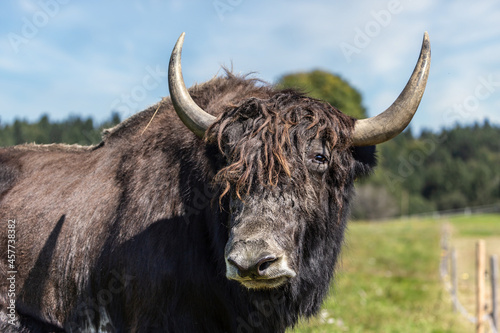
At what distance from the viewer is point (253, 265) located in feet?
10.1

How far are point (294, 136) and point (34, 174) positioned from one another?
2.96 m

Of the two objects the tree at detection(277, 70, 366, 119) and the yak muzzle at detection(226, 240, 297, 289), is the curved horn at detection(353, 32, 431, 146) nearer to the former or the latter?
the yak muzzle at detection(226, 240, 297, 289)

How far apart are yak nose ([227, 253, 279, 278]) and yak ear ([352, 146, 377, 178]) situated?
1576 mm

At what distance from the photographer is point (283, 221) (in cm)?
355

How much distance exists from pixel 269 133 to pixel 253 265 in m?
1.20

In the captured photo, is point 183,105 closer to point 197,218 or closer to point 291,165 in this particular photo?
point 197,218

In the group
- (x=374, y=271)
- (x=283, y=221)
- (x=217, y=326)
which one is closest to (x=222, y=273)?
(x=217, y=326)

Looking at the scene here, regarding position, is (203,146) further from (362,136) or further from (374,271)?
(374,271)

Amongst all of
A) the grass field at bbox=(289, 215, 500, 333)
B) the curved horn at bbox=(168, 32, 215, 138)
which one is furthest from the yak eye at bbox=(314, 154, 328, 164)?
the grass field at bbox=(289, 215, 500, 333)

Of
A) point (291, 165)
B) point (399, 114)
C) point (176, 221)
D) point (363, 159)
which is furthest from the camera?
point (363, 159)

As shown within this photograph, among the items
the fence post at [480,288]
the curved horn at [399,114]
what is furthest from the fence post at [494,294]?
the curved horn at [399,114]

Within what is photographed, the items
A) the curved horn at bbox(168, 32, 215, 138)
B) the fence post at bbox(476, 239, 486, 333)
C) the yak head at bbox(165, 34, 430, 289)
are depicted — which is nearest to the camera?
the yak head at bbox(165, 34, 430, 289)

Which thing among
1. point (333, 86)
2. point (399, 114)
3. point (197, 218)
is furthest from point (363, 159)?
point (333, 86)

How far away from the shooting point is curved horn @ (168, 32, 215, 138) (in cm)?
412
